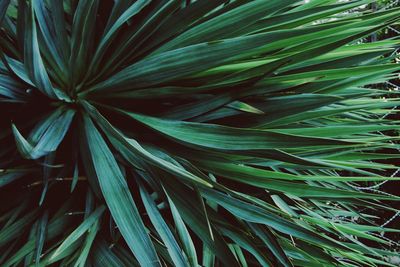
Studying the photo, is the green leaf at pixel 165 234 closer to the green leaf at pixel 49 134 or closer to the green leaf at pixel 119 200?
the green leaf at pixel 119 200

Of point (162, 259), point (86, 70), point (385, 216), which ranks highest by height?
point (86, 70)

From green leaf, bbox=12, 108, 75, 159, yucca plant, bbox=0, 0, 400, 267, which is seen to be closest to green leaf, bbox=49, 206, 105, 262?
yucca plant, bbox=0, 0, 400, 267

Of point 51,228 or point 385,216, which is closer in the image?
point 51,228

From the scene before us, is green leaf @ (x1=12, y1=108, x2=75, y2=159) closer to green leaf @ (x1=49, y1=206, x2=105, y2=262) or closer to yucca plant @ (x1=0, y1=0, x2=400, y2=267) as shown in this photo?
yucca plant @ (x1=0, y1=0, x2=400, y2=267)

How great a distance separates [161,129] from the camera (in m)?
0.72

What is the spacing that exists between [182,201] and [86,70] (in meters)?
0.29

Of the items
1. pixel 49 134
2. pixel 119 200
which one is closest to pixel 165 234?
pixel 119 200

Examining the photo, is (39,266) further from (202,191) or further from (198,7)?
(198,7)

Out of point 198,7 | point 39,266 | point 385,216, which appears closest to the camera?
point 39,266

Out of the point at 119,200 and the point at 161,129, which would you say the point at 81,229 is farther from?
the point at 161,129

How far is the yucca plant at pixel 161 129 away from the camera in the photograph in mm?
681

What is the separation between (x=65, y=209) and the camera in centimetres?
75

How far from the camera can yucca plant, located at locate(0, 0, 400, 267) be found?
0.68m

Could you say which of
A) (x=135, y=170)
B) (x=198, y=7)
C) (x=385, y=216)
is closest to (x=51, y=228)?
(x=135, y=170)
